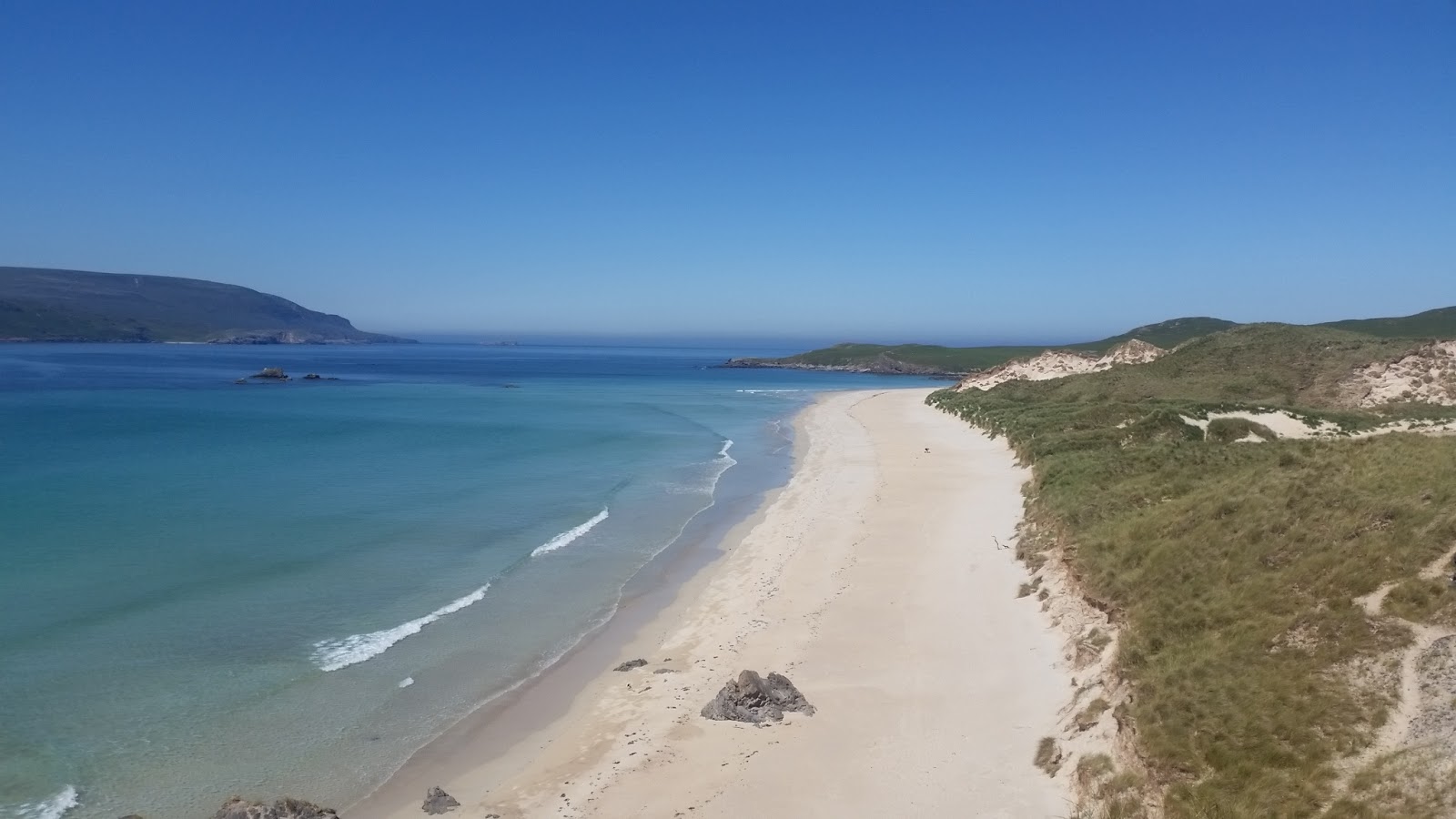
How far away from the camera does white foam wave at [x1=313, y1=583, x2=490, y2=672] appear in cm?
1282

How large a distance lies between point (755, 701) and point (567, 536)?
38.5ft

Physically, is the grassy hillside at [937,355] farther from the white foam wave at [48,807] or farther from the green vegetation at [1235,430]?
the white foam wave at [48,807]

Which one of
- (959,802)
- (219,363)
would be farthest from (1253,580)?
(219,363)

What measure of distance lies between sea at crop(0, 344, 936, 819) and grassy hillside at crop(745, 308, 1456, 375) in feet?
→ 216

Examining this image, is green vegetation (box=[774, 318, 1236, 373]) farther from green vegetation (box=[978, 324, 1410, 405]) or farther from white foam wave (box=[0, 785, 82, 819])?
white foam wave (box=[0, 785, 82, 819])

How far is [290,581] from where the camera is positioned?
55.2 feet

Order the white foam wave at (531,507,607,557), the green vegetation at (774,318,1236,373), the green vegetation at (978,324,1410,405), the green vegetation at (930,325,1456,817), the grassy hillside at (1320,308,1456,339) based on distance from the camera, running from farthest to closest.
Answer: the green vegetation at (774,318,1236,373) → the grassy hillside at (1320,308,1456,339) → the green vegetation at (978,324,1410,405) → the white foam wave at (531,507,607,557) → the green vegetation at (930,325,1456,817)

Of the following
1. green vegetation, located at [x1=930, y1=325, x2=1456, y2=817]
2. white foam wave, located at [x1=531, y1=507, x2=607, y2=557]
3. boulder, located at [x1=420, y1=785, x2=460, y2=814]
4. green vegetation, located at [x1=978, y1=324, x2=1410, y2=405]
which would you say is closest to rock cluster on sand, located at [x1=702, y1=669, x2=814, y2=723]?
boulder, located at [x1=420, y1=785, x2=460, y2=814]

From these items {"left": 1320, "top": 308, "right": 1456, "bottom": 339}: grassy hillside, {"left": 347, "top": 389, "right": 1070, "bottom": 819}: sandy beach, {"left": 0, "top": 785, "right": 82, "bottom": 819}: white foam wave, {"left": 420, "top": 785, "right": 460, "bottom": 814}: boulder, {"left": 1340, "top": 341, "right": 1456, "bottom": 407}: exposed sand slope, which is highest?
{"left": 1320, "top": 308, "right": 1456, "bottom": 339}: grassy hillside

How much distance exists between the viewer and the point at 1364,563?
341 inches

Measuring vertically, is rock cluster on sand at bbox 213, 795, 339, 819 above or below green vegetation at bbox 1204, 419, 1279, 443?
below

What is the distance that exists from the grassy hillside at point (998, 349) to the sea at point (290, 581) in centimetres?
6596

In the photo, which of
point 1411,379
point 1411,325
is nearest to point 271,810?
point 1411,379

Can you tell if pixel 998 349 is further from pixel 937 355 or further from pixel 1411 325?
pixel 1411 325
